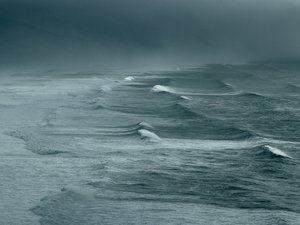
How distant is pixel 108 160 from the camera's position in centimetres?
3422

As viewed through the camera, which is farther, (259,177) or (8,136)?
(8,136)

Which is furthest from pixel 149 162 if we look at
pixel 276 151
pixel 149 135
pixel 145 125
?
pixel 145 125

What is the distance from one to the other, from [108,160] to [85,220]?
1010cm

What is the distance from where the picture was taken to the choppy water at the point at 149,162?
2536 centimetres

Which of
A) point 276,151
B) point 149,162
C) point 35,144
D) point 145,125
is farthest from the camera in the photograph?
point 145,125

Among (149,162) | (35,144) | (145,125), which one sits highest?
(145,125)

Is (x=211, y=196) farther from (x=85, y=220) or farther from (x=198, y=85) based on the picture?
(x=198, y=85)

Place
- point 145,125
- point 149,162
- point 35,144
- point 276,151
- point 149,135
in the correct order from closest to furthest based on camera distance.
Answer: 1. point 149,162
2. point 276,151
3. point 35,144
4. point 149,135
5. point 145,125

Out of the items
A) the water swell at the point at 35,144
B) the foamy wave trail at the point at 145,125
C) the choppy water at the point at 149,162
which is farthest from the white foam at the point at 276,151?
the water swell at the point at 35,144

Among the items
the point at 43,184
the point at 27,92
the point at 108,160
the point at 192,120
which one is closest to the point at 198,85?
the point at 27,92

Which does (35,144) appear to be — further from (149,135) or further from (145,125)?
(145,125)

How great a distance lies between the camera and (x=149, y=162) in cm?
3381

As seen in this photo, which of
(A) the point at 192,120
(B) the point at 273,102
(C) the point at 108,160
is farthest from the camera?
(B) the point at 273,102

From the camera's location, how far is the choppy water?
83.2ft
